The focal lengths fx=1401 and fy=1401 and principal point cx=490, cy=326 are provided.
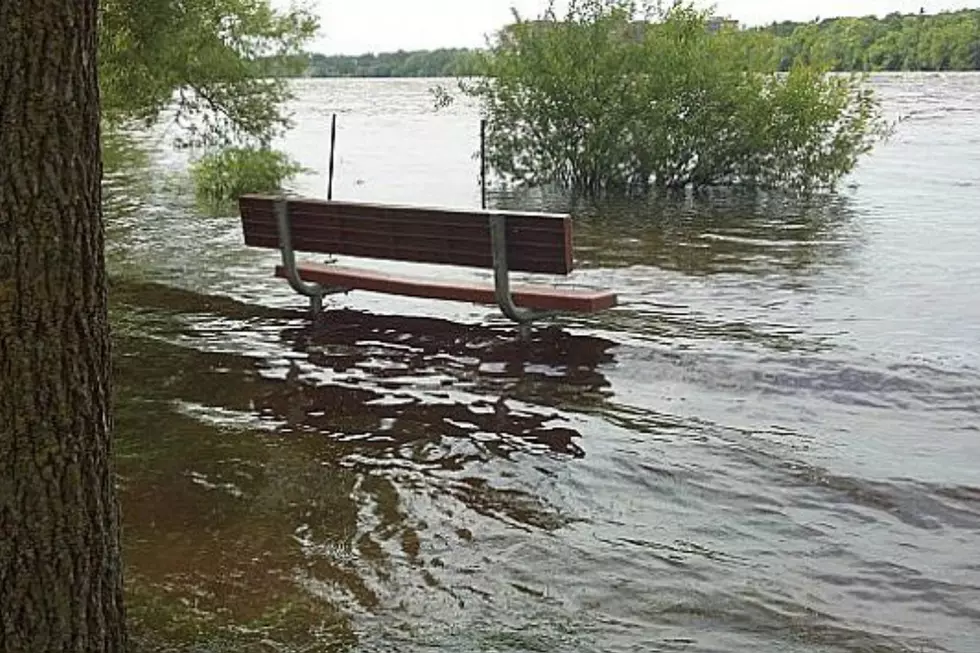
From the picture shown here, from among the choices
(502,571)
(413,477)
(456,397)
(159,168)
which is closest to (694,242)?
(456,397)

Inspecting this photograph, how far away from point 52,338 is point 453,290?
22.6ft

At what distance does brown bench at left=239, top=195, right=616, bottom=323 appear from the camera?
29.4 ft

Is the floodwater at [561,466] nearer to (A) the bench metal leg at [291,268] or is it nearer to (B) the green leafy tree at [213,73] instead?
(A) the bench metal leg at [291,268]

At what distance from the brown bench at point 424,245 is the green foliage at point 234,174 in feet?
39.2

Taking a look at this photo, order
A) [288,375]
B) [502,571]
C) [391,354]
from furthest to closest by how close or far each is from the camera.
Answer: [391,354] < [288,375] < [502,571]

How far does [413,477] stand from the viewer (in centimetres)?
641

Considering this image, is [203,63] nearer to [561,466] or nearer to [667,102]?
[667,102]

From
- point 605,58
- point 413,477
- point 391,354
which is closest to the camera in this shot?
point 413,477

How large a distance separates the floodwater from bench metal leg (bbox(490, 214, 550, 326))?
18 centimetres

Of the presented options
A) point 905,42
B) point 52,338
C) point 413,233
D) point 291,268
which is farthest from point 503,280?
point 905,42

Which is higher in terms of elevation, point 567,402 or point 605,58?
point 605,58

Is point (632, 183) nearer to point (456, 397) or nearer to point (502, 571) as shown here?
point (456, 397)

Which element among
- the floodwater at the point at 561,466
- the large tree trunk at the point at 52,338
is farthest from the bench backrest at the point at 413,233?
the large tree trunk at the point at 52,338

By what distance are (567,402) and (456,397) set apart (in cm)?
64
